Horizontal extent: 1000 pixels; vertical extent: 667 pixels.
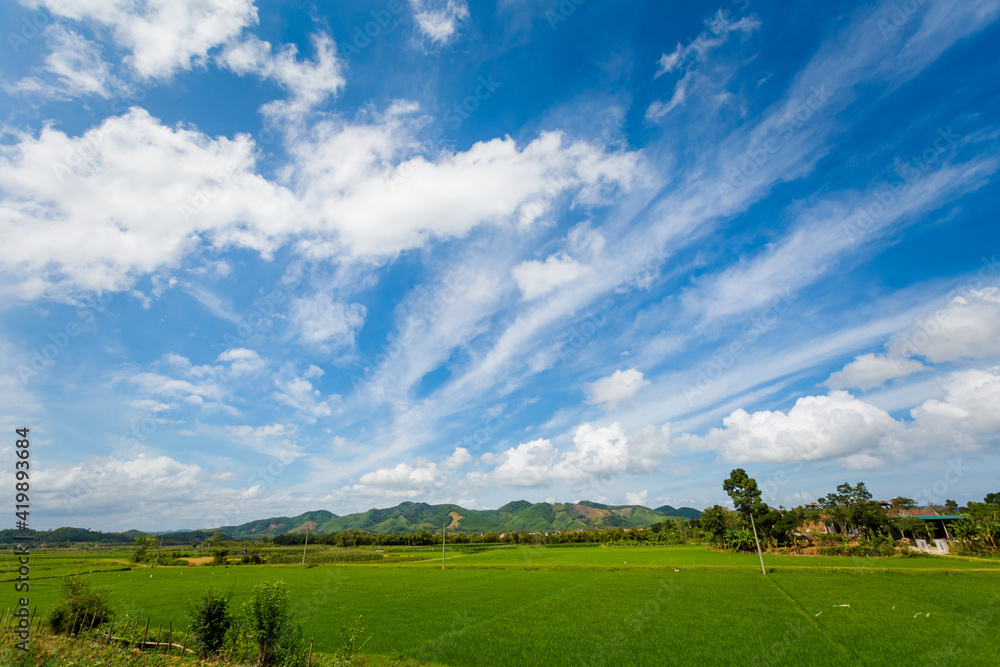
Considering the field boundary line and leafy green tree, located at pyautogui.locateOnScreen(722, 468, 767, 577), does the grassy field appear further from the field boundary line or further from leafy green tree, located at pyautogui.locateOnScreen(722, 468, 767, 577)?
leafy green tree, located at pyautogui.locateOnScreen(722, 468, 767, 577)

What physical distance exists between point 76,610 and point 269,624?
1253cm

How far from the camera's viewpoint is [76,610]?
19828mm

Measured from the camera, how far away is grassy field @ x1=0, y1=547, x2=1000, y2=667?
18219mm

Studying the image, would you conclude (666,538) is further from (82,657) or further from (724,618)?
(82,657)

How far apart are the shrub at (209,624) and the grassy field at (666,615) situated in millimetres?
4804

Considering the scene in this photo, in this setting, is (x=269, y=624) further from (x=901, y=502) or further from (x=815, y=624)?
(x=901, y=502)

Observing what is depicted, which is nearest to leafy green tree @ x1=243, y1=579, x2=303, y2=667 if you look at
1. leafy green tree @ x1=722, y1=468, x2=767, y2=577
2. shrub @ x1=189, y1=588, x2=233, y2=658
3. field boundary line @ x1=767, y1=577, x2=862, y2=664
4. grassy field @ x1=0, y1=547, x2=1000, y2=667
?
shrub @ x1=189, y1=588, x2=233, y2=658

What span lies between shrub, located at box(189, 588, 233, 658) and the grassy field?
480cm

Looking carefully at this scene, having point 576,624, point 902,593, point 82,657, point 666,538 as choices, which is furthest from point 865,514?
point 82,657

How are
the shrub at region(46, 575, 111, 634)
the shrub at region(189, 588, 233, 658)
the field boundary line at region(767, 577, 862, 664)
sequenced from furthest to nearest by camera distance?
the shrub at region(46, 575, 111, 634)
the field boundary line at region(767, 577, 862, 664)
the shrub at region(189, 588, 233, 658)

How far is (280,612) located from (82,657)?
6.72m

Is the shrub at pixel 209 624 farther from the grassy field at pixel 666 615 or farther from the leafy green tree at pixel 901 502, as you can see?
the leafy green tree at pixel 901 502

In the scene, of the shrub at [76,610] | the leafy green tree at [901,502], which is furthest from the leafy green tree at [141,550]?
the leafy green tree at [901,502]

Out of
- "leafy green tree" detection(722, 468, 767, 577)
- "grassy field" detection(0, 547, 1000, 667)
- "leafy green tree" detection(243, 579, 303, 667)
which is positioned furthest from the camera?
"leafy green tree" detection(722, 468, 767, 577)
